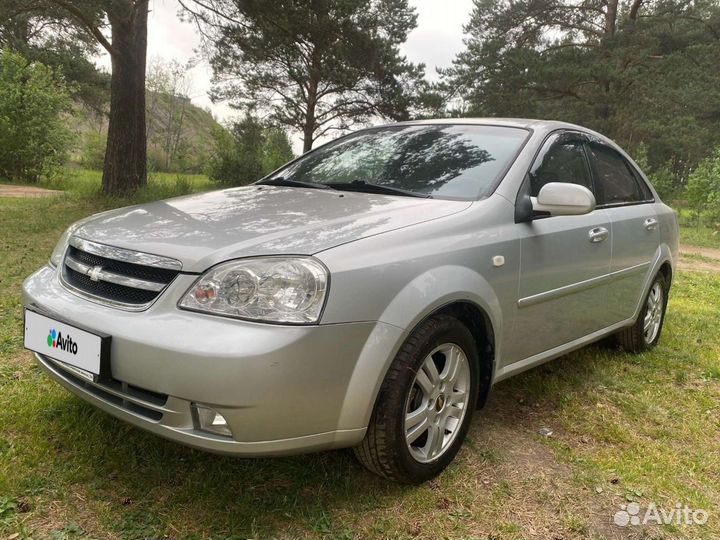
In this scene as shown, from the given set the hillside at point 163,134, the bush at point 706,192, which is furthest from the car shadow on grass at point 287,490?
the hillside at point 163,134

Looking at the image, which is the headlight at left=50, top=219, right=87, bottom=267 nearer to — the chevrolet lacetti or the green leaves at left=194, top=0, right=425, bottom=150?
the chevrolet lacetti

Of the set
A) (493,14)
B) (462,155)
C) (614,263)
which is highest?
(493,14)

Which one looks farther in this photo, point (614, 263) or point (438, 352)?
point (614, 263)

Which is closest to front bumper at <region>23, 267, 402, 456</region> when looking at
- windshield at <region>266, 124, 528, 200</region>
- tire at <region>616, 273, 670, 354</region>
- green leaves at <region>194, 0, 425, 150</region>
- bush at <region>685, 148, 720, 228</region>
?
windshield at <region>266, 124, 528, 200</region>

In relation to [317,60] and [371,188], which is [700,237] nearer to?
[317,60]

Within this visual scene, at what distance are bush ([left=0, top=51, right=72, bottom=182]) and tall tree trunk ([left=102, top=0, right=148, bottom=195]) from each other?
8853 mm

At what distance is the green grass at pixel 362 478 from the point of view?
2.01m

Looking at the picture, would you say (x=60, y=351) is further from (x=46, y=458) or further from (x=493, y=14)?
(x=493, y=14)

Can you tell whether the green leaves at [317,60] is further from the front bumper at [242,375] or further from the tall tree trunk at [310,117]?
the front bumper at [242,375]

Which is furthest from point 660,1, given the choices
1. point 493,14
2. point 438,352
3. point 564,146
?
point 438,352

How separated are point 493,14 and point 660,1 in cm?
529

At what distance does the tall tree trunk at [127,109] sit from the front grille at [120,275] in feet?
28.3

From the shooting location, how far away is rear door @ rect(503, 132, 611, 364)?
263cm

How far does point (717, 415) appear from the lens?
318 centimetres
